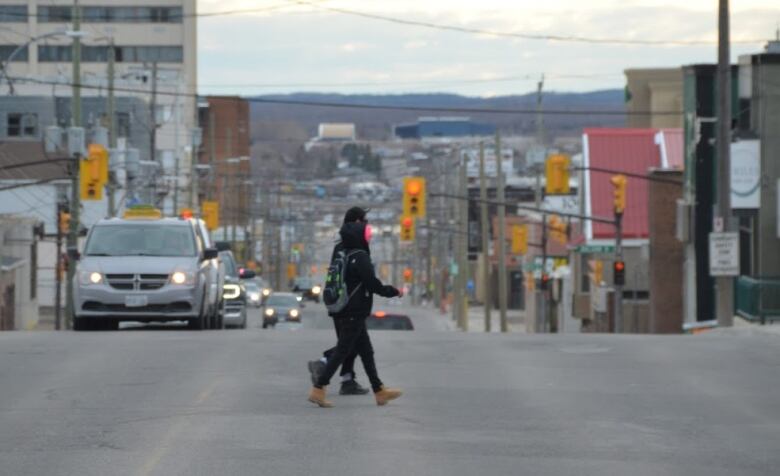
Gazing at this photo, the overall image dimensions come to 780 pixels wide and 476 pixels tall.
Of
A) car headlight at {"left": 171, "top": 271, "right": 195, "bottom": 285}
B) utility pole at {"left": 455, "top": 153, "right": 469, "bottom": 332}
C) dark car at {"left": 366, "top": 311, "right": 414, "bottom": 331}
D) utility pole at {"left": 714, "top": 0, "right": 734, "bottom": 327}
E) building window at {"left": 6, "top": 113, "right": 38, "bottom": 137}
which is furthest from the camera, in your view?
building window at {"left": 6, "top": 113, "right": 38, "bottom": 137}

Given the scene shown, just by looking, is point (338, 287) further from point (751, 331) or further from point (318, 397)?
point (751, 331)

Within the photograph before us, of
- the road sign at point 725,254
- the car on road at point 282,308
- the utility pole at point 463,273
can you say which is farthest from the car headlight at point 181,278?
the utility pole at point 463,273

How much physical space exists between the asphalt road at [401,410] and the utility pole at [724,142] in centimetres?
938

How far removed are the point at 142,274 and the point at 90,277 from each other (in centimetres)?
80

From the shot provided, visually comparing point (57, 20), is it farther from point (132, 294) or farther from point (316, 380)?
point (316, 380)

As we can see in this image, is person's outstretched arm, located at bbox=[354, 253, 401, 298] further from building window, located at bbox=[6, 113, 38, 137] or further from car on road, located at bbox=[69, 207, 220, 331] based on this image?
building window, located at bbox=[6, 113, 38, 137]

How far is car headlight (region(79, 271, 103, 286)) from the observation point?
997 inches

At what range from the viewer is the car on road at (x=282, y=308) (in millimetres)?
52147

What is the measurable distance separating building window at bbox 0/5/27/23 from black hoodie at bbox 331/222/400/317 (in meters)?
101

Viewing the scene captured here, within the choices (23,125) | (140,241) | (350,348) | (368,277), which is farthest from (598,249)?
(368,277)

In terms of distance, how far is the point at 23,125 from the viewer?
84.6 meters

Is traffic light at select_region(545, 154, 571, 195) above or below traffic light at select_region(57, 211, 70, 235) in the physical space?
above

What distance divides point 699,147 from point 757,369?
26866 mm

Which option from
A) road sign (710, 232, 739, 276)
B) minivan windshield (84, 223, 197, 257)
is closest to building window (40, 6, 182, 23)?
road sign (710, 232, 739, 276)
